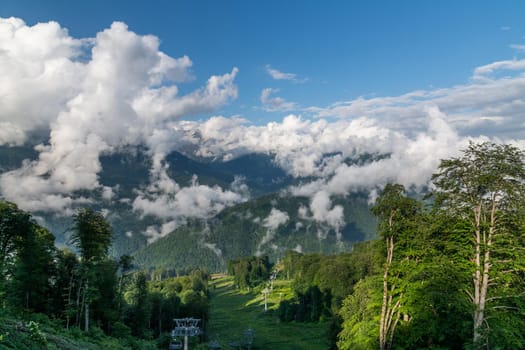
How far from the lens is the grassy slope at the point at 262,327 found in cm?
9100

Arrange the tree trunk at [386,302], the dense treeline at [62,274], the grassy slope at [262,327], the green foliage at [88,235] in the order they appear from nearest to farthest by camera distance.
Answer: the tree trunk at [386,302], the green foliage at [88,235], the dense treeline at [62,274], the grassy slope at [262,327]

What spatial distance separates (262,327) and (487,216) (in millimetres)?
103404

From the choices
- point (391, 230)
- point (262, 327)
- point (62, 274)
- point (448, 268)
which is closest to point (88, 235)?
point (62, 274)

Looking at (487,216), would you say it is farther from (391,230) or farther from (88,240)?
(88,240)

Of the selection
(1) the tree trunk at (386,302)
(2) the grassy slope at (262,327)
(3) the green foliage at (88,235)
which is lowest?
(2) the grassy slope at (262,327)

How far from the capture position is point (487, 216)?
25.4 metres

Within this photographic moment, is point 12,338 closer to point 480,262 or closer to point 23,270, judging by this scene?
point 480,262

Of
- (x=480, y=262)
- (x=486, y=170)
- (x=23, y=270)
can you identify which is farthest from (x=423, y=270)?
(x=23, y=270)

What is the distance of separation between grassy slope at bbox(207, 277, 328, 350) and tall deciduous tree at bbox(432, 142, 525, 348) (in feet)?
209

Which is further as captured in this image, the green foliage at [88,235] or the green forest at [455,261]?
the green foliage at [88,235]

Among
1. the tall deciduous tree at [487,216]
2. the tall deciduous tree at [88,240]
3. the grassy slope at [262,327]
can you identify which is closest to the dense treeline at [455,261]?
the tall deciduous tree at [487,216]

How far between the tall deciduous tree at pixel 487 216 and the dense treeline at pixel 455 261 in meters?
0.06

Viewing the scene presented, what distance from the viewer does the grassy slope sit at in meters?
91.0

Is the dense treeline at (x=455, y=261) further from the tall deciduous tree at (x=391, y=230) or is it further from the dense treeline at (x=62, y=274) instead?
the dense treeline at (x=62, y=274)
